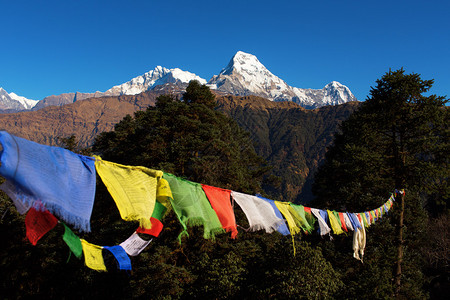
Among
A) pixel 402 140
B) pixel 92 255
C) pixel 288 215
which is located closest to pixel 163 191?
pixel 92 255

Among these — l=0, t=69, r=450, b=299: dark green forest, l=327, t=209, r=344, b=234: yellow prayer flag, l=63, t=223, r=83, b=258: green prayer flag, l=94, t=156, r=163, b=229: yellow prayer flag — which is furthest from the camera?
l=0, t=69, r=450, b=299: dark green forest

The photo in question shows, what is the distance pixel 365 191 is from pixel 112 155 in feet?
65.0

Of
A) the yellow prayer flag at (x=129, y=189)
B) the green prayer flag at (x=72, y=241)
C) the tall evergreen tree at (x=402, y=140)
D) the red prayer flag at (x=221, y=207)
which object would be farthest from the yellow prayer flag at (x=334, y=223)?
the green prayer flag at (x=72, y=241)

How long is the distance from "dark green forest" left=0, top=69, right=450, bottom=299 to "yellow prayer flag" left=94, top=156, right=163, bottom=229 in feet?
13.1

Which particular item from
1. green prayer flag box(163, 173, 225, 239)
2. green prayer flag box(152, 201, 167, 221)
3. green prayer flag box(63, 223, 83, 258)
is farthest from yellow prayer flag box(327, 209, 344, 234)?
green prayer flag box(63, 223, 83, 258)

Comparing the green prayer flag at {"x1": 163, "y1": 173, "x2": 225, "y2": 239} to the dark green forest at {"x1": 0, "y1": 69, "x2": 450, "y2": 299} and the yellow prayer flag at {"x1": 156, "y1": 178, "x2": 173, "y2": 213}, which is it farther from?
the dark green forest at {"x1": 0, "y1": 69, "x2": 450, "y2": 299}

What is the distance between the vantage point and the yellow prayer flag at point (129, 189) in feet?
10.6

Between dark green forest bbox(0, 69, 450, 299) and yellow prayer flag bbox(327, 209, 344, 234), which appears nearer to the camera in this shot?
yellow prayer flag bbox(327, 209, 344, 234)

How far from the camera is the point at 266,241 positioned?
16.6 metres

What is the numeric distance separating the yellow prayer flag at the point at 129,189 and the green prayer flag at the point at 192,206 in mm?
497

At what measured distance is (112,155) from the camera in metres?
23.7

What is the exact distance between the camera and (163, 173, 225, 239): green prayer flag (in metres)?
4.16

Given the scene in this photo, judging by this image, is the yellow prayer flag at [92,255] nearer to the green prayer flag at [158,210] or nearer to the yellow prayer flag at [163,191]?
the green prayer flag at [158,210]

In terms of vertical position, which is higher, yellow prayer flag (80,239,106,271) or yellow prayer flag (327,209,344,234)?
yellow prayer flag (327,209,344,234)
